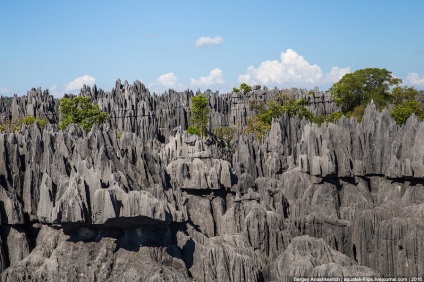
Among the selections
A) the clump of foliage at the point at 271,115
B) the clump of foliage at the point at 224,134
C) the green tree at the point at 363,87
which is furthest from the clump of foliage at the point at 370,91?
the clump of foliage at the point at 224,134

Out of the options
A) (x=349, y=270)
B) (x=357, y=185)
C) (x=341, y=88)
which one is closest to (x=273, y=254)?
(x=349, y=270)

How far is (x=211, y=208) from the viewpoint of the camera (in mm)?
36688

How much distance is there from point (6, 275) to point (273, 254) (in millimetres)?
13372

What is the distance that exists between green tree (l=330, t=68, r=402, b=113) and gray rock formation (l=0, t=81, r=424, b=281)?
99.8ft

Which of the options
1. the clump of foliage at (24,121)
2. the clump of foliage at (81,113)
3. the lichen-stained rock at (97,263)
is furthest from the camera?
the clump of foliage at (24,121)

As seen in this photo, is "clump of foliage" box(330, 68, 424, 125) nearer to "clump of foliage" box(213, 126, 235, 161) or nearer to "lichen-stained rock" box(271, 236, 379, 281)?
"clump of foliage" box(213, 126, 235, 161)

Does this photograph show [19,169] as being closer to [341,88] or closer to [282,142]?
[282,142]

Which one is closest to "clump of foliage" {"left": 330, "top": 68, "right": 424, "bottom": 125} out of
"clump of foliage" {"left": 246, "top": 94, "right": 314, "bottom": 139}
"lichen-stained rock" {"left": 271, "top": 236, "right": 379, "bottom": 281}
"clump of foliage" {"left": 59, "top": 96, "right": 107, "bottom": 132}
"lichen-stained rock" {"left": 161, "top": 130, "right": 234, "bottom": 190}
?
"clump of foliage" {"left": 246, "top": 94, "right": 314, "bottom": 139}

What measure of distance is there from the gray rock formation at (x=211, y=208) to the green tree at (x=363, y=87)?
30423 millimetres

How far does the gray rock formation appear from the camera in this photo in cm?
2538

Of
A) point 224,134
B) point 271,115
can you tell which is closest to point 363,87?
point 271,115

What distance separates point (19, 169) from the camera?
2992 centimetres

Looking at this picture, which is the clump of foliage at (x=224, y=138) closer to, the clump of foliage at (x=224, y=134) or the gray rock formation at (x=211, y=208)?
the clump of foliage at (x=224, y=134)

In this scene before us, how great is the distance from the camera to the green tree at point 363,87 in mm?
70438
